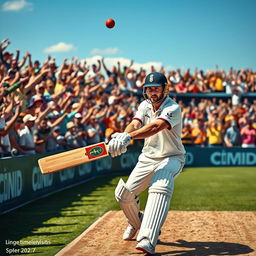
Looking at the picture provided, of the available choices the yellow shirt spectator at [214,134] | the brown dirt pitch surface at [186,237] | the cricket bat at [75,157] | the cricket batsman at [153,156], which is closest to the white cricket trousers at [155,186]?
the cricket batsman at [153,156]

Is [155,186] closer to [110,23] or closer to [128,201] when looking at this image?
[128,201]

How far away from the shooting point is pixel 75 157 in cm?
614

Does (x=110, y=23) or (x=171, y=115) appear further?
(x=110, y=23)

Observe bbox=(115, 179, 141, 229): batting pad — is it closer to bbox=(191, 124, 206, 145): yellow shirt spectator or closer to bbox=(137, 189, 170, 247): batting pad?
bbox=(137, 189, 170, 247): batting pad

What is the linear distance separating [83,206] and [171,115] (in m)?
4.86

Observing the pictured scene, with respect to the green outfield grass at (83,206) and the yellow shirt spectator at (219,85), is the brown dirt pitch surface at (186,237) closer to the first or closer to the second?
the green outfield grass at (83,206)

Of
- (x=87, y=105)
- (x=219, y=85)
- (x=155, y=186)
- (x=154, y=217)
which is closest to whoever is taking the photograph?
(x=154, y=217)

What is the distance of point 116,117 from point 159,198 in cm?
1190

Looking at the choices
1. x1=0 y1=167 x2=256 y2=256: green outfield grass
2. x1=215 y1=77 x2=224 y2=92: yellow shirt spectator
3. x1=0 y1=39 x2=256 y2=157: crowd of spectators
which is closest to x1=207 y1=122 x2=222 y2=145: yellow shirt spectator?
x1=0 y1=39 x2=256 y2=157: crowd of spectators

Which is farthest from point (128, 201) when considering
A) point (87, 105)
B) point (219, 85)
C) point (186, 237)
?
point (219, 85)

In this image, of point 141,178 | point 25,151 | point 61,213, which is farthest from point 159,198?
point 25,151

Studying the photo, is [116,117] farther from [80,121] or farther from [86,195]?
[86,195]

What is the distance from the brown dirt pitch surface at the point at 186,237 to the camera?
617 centimetres

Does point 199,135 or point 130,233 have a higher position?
point 199,135
